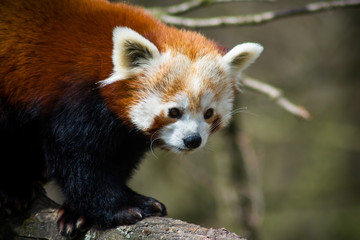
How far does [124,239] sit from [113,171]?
65 centimetres

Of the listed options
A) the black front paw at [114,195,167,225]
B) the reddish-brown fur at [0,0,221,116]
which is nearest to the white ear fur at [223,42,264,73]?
the reddish-brown fur at [0,0,221,116]

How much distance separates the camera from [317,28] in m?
8.92

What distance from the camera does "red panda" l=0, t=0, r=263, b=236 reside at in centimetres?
326

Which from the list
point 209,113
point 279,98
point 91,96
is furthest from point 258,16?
point 91,96

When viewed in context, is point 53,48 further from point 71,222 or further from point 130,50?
point 71,222

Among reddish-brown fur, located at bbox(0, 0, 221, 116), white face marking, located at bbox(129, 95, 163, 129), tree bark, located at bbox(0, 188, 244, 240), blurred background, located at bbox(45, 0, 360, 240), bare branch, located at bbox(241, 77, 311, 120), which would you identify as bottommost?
blurred background, located at bbox(45, 0, 360, 240)

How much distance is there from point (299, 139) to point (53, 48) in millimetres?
6727

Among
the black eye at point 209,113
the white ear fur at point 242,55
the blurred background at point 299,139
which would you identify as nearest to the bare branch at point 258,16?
the white ear fur at point 242,55

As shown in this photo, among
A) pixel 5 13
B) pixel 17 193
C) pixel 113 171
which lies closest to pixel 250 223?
pixel 113 171

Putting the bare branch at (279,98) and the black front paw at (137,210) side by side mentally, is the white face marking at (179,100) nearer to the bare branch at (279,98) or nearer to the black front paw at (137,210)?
the black front paw at (137,210)

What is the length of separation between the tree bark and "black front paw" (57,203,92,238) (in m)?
0.05

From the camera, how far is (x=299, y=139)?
9.08 meters

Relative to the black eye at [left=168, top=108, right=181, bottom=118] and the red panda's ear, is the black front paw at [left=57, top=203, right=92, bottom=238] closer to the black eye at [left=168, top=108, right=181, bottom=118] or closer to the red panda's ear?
the black eye at [left=168, top=108, right=181, bottom=118]

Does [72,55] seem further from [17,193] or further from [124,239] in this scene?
[124,239]
